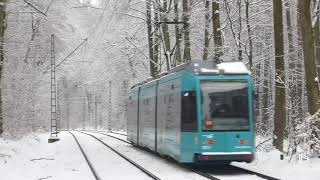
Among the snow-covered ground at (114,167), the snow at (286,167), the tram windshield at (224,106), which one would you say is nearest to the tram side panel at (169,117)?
the snow-covered ground at (114,167)

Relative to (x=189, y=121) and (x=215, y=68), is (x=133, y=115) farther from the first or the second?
(x=215, y=68)

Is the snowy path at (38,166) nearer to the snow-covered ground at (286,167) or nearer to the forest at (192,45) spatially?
the forest at (192,45)

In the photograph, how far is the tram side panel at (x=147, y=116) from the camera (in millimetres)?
21734

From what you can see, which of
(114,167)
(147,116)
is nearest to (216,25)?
(147,116)

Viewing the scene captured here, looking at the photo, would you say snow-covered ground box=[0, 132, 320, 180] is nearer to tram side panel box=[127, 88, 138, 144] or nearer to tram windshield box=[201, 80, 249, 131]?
tram windshield box=[201, 80, 249, 131]

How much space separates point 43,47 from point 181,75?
27599 millimetres

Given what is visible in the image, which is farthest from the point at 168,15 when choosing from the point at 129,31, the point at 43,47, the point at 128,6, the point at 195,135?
the point at 195,135

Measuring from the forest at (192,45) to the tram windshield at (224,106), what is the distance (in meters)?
1.58

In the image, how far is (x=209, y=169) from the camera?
56.4 ft

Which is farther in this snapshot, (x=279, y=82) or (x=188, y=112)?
(x=279, y=82)

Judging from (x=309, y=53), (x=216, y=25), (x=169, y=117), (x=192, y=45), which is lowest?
(x=169, y=117)

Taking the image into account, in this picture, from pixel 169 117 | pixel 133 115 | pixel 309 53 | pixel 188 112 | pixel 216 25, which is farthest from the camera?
pixel 133 115

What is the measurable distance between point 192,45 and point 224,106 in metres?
19.7

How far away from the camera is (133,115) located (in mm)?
27547
